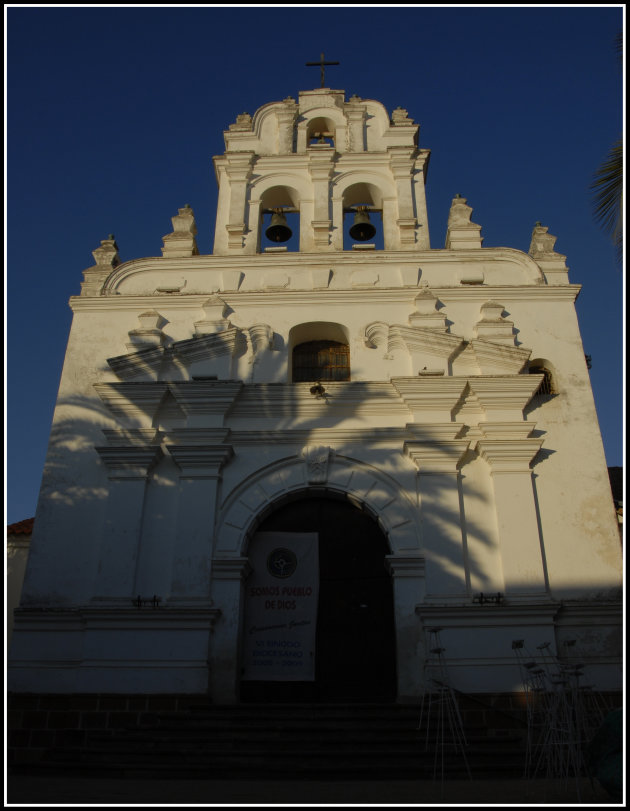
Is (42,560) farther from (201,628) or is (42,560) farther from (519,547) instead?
(519,547)

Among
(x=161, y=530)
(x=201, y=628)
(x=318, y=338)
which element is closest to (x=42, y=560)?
(x=161, y=530)

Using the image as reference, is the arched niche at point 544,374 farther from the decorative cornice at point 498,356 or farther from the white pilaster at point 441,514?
the white pilaster at point 441,514

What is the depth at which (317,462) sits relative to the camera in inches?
483

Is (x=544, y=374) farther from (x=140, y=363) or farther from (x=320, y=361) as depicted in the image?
(x=140, y=363)

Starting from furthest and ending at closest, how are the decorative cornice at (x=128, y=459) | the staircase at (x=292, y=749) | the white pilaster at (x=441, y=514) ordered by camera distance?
the decorative cornice at (x=128, y=459), the white pilaster at (x=441, y=514), the staircase at (x=292, y=749)

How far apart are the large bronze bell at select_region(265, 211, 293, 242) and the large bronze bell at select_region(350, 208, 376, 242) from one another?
143cm

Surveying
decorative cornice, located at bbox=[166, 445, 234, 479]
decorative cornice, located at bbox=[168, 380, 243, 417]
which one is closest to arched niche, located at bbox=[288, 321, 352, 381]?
decorative cornice, located at bbox=[168, 380, 243, 417]

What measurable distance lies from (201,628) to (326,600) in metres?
2.08

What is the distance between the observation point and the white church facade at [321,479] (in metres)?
11.0

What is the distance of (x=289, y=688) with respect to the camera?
1127cm

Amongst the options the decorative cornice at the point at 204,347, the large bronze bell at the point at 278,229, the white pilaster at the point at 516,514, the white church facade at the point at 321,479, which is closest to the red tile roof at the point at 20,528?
the white church facade at the point at 321,479

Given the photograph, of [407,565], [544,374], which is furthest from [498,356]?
[407,565]

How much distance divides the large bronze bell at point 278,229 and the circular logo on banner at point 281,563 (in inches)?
284

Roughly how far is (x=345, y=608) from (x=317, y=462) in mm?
2463
